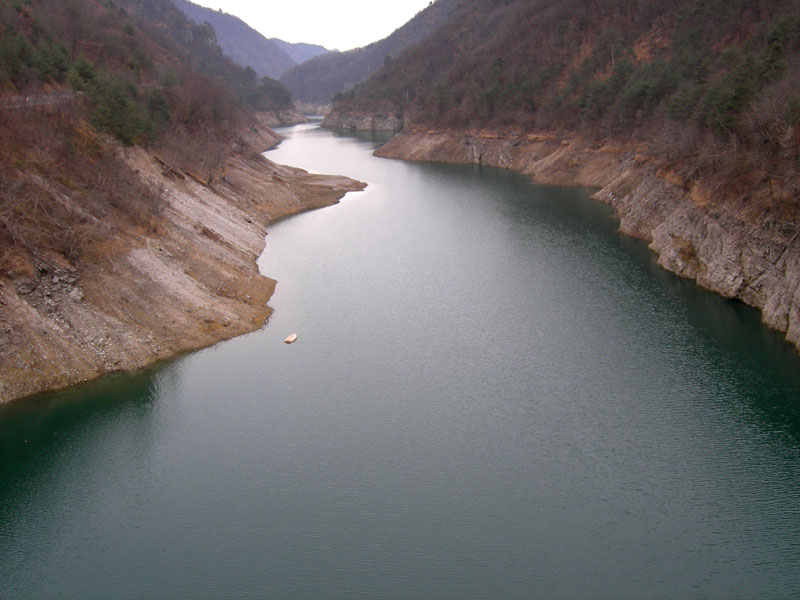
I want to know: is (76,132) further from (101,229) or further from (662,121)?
(662,121)

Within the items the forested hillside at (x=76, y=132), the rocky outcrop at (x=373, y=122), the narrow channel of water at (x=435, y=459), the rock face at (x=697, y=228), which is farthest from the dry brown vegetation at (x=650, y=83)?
the forested hillside at (x=76, y=132)

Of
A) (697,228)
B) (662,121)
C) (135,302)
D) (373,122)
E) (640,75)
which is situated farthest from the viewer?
(373,122)

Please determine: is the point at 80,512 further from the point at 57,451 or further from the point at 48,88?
the point at 48,88

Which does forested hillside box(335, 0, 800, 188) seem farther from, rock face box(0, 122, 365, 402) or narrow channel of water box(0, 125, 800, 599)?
rock face box(0, 122, 365, 402)

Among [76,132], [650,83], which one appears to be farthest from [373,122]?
[76,132]

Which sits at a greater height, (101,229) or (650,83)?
(650,83)

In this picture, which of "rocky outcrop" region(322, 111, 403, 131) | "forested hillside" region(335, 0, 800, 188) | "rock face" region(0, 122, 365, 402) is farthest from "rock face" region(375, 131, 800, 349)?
"rocky outcrop" region(322, 111, 403, 131)
